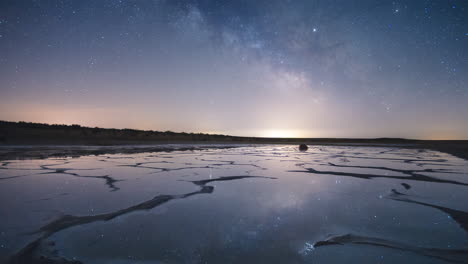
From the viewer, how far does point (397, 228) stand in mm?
1568

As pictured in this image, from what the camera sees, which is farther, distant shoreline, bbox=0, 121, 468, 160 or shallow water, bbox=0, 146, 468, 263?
distant shoreline, bbox=0, 121, 468, 160

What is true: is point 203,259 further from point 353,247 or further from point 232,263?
point 353,247

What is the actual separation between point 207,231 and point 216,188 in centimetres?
127

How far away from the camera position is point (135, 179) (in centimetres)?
330

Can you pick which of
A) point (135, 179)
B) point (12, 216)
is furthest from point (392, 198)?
point (12, 216)

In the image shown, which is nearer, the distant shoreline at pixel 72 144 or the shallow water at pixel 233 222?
the shallow water at pixel 233 222

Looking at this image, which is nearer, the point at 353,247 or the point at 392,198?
the point at 353,247

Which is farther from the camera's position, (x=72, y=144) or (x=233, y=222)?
(x=72, y=144)

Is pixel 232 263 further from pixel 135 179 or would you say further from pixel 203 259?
pixel 135 179

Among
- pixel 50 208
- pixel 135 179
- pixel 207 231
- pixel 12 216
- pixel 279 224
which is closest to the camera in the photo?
pixel 207 231

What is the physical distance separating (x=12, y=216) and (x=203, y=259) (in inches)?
70.1

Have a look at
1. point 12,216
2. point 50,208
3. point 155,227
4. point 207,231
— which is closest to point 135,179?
point 50,208

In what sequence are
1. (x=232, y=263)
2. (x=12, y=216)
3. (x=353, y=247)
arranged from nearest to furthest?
(x=232, y=263)
(x=353, y=247)
(x=12, y=216)

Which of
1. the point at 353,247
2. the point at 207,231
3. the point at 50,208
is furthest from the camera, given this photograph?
the point at 50,208
